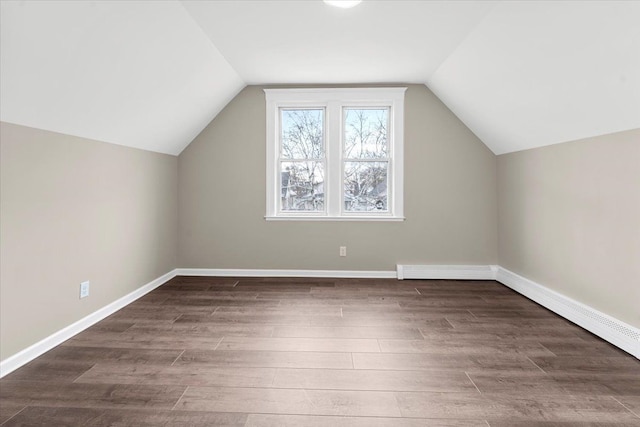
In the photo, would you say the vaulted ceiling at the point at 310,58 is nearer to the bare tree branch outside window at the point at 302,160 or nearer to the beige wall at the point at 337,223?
the beige wall at the point at 337,223

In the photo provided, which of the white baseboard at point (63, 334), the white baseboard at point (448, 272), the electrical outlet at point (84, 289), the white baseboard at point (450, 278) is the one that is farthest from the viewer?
the white baseboard at point (448, 272)

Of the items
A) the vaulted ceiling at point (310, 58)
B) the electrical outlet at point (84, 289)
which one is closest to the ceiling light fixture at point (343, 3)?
the vaulted ceiling at point (310, 58)

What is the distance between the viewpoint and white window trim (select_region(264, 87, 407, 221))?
4.52 meters

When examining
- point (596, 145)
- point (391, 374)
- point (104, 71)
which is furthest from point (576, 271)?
point (104, 71)

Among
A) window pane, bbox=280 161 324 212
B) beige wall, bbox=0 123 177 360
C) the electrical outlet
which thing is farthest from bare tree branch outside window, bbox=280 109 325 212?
the electrical outlet

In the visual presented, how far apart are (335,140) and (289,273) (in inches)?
67.8

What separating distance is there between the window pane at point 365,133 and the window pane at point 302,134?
335 millimetres

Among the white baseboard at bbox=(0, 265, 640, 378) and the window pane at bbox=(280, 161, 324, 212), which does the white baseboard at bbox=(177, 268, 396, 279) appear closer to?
the white baseboard at bbox=(0, 265, 640, 378)

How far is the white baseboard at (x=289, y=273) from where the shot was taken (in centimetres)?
458

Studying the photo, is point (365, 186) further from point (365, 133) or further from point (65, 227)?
point (65, 227)

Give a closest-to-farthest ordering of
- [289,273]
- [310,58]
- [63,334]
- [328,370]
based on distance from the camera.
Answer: [328,370] < [63,334] < [310,58] < [289,273]

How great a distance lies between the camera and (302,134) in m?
4.72

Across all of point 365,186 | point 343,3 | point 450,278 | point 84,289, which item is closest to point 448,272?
point 450,278

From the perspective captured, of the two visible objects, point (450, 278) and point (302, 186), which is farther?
point (302, 186)
